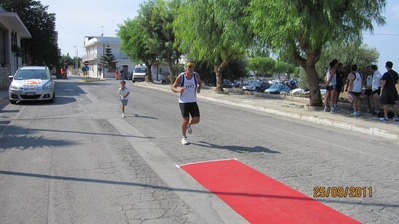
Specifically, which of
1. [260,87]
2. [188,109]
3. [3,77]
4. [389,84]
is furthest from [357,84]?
[3,77]

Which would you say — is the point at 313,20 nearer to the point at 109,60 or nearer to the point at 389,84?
the point at 389,84

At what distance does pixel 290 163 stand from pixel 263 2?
8507 mm

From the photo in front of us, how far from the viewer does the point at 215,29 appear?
20.2 metres

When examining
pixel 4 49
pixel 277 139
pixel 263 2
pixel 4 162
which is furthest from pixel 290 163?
pixel 4 49

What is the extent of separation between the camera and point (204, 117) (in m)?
12.5

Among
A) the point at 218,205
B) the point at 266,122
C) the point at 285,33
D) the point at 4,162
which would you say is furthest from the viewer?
the point at 285,33

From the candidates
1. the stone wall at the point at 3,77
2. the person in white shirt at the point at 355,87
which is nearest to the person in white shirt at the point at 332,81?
the person in white shirt at the point at 355,87

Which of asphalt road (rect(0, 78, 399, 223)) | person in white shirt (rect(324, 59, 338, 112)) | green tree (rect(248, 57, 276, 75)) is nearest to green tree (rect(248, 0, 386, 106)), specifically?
person in white shirt (rect(324, 59, 338, 112))

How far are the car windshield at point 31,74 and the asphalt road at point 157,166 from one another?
5.87m

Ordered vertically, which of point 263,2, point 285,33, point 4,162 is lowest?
point 4,162

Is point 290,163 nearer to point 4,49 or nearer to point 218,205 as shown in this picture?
point 218,205
